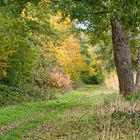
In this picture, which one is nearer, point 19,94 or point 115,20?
point 115,20

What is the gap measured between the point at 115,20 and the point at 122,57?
1807 millimetres

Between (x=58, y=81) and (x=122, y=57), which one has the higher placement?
(x=122, y=57)

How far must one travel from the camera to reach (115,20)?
20.1 m

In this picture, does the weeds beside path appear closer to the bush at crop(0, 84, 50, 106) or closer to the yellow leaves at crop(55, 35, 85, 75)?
the bush at crop(0, 84, 50, 106)

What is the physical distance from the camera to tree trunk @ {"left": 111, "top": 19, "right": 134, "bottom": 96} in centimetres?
2083

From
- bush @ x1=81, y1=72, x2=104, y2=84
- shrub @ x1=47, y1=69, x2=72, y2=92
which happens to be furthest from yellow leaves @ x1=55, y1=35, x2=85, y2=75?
bush @ x1=81, y1=72, x2=104, y2=84

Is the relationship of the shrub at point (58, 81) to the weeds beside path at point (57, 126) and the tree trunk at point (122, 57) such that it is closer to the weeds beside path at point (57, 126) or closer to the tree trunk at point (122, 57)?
the tree trunk at point (122, 57)

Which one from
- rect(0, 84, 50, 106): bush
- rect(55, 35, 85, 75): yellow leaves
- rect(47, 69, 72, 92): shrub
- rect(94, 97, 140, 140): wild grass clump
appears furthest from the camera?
rect(55, 35, 85, 75): yellow leaves

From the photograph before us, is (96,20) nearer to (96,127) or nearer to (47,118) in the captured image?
(47,118)

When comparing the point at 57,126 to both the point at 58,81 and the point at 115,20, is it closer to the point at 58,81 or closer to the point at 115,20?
the point at 115,20

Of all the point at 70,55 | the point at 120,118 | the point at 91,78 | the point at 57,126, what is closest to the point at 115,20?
the point at 57,126

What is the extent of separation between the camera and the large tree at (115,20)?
43.1 ft

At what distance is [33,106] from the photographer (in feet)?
75.4

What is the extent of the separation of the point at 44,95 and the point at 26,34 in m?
4.80
